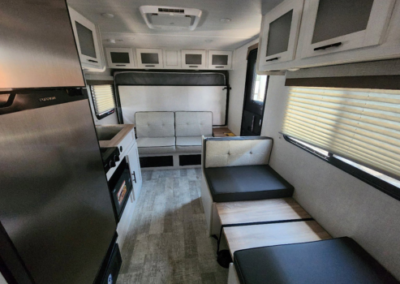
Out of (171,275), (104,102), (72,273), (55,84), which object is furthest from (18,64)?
(104,102)

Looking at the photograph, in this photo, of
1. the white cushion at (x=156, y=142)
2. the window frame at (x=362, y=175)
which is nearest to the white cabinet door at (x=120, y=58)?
the white cushion at (x=156, y=142)

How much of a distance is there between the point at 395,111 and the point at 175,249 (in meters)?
1.84

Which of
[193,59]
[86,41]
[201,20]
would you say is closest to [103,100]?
[86,41]

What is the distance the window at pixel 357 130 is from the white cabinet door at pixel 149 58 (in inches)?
100

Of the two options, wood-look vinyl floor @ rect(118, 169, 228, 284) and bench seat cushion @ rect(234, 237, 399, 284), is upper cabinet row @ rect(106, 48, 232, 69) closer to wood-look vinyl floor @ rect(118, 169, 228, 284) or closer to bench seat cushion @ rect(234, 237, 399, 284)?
wood-look vinyl floor @ rect(118, 169, 228, 284)

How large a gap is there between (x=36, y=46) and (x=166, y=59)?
9.09 ft

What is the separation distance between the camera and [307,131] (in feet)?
4.43

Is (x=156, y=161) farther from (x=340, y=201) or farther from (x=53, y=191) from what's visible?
(x=340, y=201)

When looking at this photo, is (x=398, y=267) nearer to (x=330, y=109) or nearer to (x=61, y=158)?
(x=330, y=109)

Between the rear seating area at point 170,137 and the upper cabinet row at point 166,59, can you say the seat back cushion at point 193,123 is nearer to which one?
the rear seating area at point 170,137

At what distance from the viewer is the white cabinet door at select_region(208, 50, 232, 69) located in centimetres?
310

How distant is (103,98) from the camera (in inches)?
110

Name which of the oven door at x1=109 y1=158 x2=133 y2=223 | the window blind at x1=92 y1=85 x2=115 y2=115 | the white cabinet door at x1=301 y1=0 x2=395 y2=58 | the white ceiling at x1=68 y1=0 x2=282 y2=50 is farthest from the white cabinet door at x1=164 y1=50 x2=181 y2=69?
the white cabinet door at x1=301 y1=0 x2=395 y2=58

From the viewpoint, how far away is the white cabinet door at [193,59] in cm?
304
